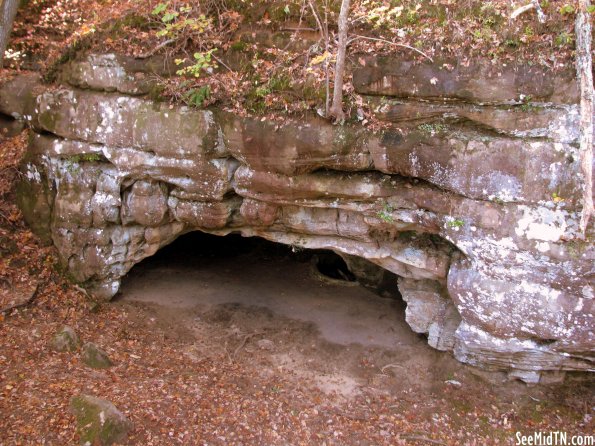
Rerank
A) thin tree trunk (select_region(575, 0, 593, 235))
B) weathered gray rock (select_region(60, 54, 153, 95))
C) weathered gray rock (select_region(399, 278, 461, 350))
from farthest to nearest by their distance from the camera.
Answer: weathered gray rock (select_region(399, 278, 461, 350))
weathered gray rock (select_region(60, 54, 153, 95))
thin tree trunk (select_region(575, 0, 593, 235))

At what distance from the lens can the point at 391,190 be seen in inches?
333

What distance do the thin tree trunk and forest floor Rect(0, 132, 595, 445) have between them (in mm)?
4048

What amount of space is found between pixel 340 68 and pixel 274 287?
670 centimetres

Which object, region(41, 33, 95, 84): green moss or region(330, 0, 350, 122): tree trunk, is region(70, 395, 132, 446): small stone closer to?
region(330, 0, 350, 122): tree trunk

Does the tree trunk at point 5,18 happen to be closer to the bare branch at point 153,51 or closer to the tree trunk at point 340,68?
the bare branch at point 153,51

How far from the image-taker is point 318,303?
39.5 ft

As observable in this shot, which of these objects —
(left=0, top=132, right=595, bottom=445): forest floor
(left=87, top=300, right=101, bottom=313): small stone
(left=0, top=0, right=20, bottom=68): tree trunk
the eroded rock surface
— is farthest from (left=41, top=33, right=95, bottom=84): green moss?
(left=87, top=300, right=101, bottom=313): small stone

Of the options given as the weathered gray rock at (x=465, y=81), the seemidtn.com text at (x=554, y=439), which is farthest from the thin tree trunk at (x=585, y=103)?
the seemidtn.com text at (x=554, y=439)

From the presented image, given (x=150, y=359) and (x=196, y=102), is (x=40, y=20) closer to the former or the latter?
(x=196, y=102)

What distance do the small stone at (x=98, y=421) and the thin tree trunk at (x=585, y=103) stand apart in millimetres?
7205

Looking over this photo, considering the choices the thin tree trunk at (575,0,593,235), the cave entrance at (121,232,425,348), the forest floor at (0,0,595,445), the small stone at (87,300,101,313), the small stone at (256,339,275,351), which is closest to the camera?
the thin tree trunk at (575,0,593,235)

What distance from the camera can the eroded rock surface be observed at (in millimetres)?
7371

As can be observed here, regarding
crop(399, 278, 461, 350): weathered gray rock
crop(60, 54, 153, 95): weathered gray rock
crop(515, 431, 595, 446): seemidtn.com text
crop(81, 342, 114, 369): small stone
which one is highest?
crop(60, 54, 153, 95): weathered gray rock

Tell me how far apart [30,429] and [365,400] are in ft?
18.1
